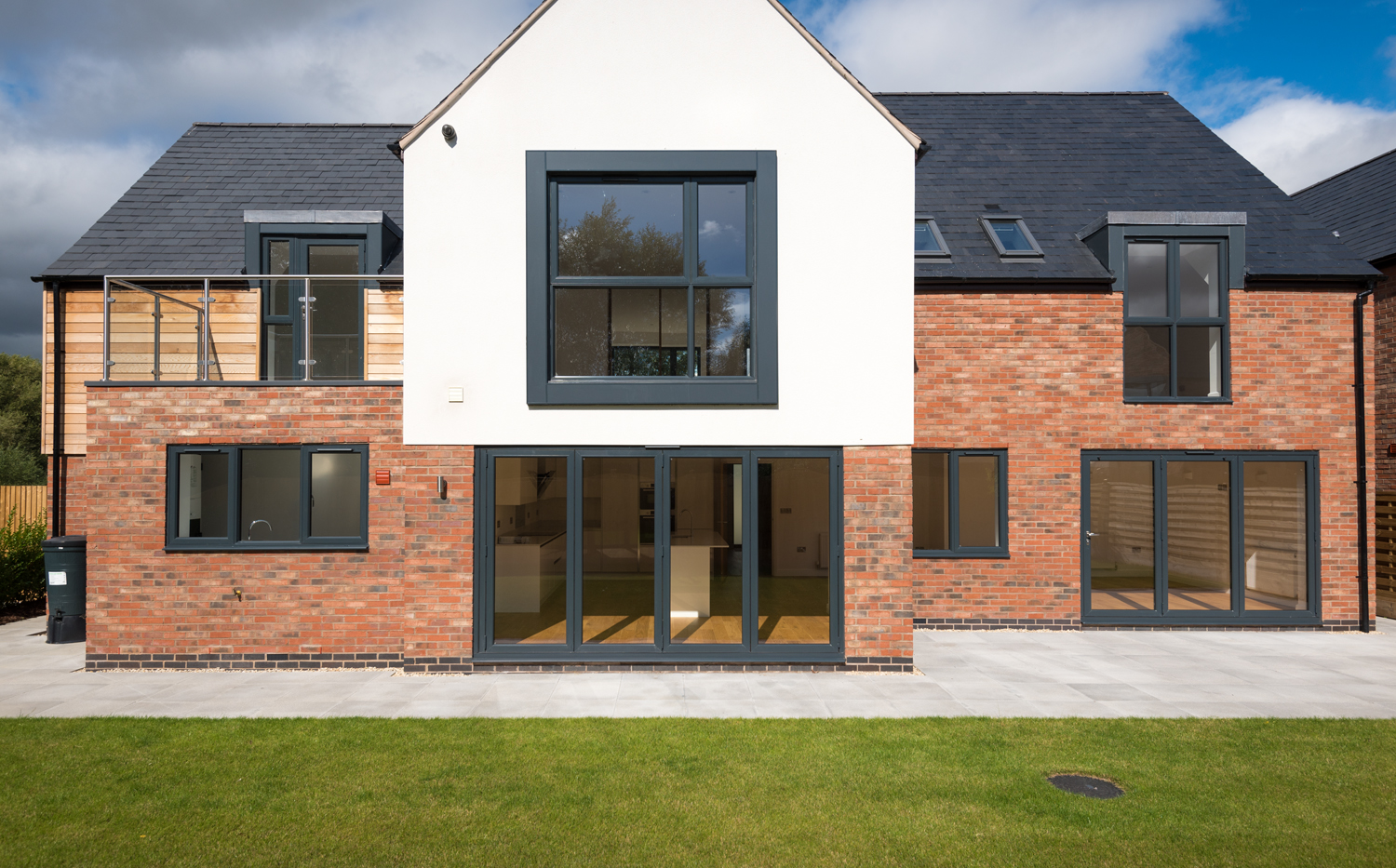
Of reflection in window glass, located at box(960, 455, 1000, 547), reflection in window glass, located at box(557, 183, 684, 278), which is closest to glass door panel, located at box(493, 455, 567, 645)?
reflection in window glass, located at box(557, 183, 684, 278)

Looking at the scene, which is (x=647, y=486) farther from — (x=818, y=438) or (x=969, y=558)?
(x=969, y=558)

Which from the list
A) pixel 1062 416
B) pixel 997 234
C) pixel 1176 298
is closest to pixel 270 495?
pixel 1062 416

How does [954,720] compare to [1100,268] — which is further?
[1100,268]

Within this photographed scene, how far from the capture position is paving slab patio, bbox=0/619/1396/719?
5871 mm

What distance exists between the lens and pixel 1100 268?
9242 mm

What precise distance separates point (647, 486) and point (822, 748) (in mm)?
3172

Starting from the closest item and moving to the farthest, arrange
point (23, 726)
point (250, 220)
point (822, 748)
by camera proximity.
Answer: point (822, 748) < point (23, 726) < point (250, 220)

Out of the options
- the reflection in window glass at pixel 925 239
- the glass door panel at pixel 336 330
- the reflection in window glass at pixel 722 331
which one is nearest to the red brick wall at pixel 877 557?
the reflection in window glass at pixel 722 331

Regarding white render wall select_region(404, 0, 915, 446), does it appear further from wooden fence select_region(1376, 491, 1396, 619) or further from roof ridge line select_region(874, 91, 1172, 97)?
wooden fence select_region(1376, 491, 1396, 619)

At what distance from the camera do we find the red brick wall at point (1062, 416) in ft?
29.7

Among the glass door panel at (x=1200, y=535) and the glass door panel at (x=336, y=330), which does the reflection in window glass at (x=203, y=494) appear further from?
the glass door panel at (x=1200, y=535)

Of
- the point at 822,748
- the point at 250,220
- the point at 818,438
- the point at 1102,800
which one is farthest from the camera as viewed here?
the point at 250,220

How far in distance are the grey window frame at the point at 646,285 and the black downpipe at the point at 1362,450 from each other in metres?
8.17

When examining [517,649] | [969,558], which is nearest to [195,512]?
[517,649]
